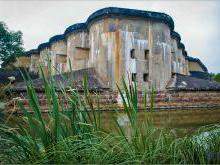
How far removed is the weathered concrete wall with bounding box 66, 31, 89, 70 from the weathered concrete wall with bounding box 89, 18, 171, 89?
1.35 meters

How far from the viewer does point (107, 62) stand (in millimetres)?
13398

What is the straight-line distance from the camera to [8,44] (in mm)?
17953

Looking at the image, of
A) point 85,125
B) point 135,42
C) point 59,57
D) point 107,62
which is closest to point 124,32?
point 135,42

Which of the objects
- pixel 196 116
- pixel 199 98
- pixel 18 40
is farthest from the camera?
pixel 18 40

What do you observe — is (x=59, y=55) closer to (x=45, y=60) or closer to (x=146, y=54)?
(x=146, y=54)

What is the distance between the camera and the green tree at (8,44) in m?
17.7

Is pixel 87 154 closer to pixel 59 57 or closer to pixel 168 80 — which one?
pixel 168 80

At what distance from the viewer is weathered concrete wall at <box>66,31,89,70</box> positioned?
52.4 ft

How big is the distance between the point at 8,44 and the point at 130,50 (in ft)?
26.0

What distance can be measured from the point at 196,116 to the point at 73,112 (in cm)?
528

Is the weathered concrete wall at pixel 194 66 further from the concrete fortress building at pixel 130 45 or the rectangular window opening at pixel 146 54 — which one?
the rectangular window opening at pixel 146 54

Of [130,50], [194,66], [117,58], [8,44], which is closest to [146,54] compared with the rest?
[130,50]

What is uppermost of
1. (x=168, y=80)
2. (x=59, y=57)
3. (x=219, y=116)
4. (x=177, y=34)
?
(x=177, y=34)

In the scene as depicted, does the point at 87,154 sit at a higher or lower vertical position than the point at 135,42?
lower
